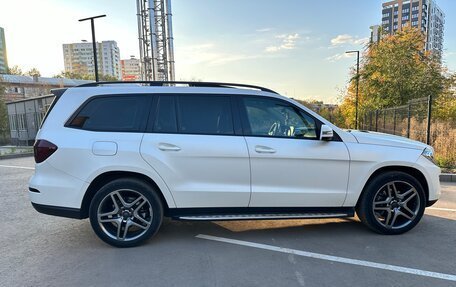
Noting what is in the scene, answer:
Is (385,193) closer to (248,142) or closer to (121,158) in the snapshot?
(248,142)

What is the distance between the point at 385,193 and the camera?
4355 millimetres

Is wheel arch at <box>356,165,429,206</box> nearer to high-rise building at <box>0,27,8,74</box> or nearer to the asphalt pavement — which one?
the asphalt pavement

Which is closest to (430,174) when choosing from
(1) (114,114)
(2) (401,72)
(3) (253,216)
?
(3) (253,216)

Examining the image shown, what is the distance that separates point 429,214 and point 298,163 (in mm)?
2741

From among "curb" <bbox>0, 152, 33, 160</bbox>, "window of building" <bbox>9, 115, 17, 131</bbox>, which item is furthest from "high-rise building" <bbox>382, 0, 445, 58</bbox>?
"curb" <bbox>0, 152, 33, 160</bbox>

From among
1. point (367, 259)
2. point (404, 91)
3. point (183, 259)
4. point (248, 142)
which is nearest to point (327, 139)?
point (248, 142)

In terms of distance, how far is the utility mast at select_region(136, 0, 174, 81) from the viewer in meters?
19.5

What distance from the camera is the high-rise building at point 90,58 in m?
49.3

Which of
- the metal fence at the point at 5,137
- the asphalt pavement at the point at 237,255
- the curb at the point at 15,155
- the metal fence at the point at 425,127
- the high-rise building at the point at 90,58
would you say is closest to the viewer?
the asphalt pavement at the point at 237,255

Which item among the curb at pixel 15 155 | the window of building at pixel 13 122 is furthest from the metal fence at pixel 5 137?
the curb at pixel 15 155

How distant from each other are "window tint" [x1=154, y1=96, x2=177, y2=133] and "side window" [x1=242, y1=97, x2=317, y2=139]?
2.99 ft

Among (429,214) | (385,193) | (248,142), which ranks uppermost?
(248,142)

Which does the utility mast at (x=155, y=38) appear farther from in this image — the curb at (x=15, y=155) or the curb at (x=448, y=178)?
the curb at (x=448, y=178)

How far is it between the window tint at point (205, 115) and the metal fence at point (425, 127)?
7.10 metres
